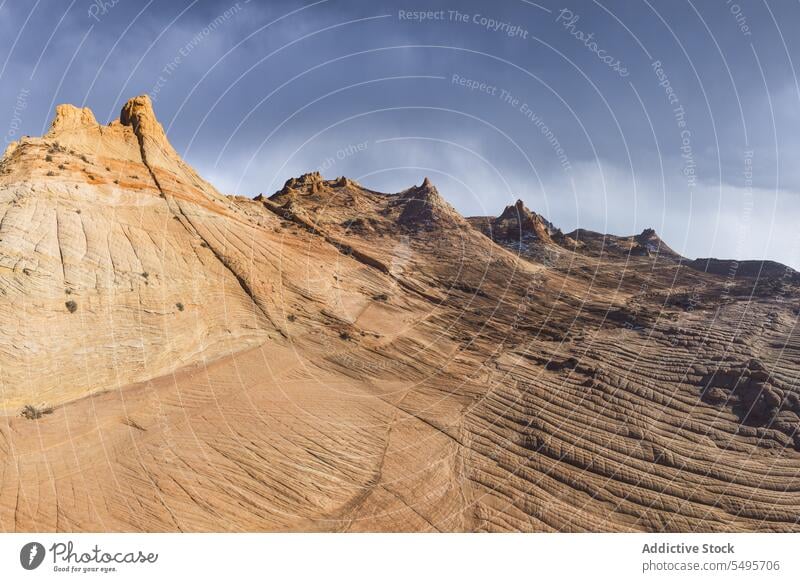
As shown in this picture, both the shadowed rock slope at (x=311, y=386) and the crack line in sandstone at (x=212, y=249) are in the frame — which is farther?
the crack line in sandstone at (x=212, y=249)

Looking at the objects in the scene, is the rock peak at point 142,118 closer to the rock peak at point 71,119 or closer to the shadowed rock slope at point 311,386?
the shadowed rock slope at point 311,386

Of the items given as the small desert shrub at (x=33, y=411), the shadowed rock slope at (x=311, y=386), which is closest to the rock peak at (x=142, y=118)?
the shadowed rock slope at (x=311, y=386)

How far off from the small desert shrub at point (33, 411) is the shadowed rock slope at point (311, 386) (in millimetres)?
99

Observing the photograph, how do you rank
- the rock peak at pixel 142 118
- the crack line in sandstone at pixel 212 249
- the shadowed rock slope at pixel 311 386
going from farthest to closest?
the rock peak at pixel 142 118 → the crack line in sandstone at pixel 212 249 → the shadowed rock slope at pixel 311 386

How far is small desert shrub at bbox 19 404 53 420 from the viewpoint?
55.0 feet

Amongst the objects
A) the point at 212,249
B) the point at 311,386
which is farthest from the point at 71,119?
the point at 311,386

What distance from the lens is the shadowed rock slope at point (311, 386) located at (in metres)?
15.7

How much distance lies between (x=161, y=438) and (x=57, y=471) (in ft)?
10.1

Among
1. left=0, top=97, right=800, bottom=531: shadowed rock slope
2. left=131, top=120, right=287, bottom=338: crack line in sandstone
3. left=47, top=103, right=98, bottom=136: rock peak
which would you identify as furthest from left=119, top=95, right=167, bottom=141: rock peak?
left=131, top=120, right=287, bottom=338: crack line in sandstone

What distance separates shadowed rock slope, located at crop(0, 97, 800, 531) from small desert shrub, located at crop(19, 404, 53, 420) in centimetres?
10

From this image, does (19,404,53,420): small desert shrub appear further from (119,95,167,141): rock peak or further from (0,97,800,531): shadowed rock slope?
(119,95,167,141): rock peak

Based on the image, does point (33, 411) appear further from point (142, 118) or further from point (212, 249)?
point (142, 118)

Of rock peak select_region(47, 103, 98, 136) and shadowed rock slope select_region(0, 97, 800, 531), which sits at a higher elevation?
rock peak select_region(47, 103, 98, 136)

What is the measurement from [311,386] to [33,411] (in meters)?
10.3
